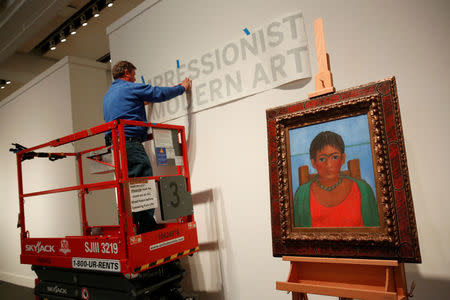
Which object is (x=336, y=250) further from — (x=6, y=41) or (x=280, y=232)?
(x=6, y=41)

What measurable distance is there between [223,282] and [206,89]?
154 cm

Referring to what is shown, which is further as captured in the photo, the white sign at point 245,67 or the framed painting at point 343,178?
the white sign at point 245,67

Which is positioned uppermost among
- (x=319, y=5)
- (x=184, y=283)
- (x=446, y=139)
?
(x=319, y=5)

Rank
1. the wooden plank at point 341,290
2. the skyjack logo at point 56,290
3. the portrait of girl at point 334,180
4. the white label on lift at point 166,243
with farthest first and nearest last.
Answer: the skyjack logo at point 56,290
the white label on lift at point 166,243
the portrait of girl at point 334,180
the wooden plank at point 341,290

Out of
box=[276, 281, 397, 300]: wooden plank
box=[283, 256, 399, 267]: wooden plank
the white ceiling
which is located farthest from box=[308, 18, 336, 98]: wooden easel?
the white ceiling

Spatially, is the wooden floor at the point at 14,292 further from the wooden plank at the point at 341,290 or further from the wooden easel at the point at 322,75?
the wooden easel at the point at 322,75

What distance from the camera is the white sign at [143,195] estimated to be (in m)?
2.19

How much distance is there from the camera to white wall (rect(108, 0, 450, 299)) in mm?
1846

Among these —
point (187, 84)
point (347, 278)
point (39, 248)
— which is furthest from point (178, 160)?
point (347, 278)

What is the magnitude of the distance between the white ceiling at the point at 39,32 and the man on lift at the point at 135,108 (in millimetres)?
2049

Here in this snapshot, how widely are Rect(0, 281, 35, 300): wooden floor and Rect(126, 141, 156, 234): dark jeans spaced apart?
269cm

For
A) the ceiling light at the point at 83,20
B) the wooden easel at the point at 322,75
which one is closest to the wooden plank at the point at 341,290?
the wooden easel at the point at 322,75

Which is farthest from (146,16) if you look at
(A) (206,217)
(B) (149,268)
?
(B) (149,268)

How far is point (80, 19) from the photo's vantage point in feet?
16.4
